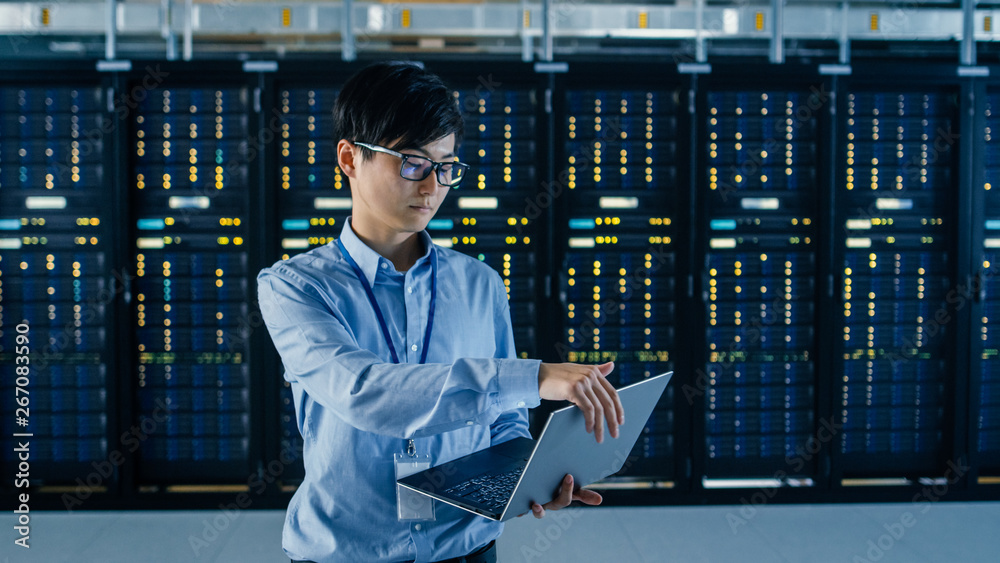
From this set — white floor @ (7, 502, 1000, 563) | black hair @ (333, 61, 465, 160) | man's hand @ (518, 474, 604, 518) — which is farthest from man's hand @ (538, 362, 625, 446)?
white floor @ (7, 502, 1000, 563)

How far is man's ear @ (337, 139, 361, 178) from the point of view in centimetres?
88

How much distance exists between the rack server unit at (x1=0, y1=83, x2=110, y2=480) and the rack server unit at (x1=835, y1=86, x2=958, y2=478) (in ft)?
11.8

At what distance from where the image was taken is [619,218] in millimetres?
2936

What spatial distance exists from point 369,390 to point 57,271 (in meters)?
2.89

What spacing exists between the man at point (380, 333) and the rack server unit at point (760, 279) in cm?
226

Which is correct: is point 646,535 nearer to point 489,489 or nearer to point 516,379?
point 489,489

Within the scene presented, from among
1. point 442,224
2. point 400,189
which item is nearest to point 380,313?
point 400,189

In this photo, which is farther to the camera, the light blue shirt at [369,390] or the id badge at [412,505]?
the id badge at [412,505]

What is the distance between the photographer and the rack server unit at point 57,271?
112 inches

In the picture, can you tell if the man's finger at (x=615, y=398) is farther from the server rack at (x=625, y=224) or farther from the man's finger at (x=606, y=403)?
the server rack at (x=625, y=224)

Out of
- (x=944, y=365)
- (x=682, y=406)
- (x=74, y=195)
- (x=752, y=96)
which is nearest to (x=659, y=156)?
(x=752, y=96)

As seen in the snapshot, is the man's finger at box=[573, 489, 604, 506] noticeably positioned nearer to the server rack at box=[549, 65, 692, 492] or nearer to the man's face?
the man's face

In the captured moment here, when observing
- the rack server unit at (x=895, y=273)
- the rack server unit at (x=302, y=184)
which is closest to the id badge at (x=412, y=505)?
the rack server unit at (x=302, y=184)

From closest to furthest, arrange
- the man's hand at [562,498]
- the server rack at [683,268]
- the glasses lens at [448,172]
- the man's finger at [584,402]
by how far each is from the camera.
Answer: the man's finger at [584,402] → the man's hand at [562,498] → the glasses lens at [448,172] → the server rack at [683,268]
